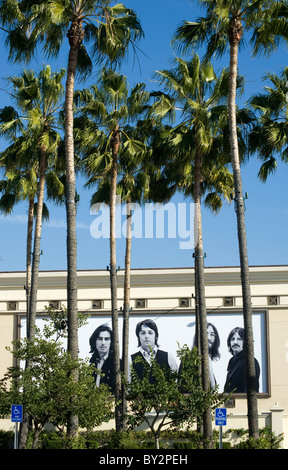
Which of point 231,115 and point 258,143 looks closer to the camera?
point 231,115

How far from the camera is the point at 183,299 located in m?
→ 42.5

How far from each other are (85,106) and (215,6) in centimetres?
827

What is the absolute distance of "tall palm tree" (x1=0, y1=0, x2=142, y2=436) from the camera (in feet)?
72.2

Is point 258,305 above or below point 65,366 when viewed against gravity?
Answer: above

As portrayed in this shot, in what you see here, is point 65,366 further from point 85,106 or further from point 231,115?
point 85,106

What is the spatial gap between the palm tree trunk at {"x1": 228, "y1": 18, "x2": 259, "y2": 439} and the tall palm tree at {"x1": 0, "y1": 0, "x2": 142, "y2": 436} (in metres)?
3.33

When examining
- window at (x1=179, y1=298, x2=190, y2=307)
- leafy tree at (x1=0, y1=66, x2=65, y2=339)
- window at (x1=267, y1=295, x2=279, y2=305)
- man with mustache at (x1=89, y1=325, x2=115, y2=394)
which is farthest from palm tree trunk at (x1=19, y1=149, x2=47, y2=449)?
window at (x1=267, y1=295, x2=279, y2=305)

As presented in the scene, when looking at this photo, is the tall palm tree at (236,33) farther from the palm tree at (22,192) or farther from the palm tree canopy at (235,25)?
the palm tree at (22,192)

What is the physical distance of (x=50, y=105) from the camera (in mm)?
30125

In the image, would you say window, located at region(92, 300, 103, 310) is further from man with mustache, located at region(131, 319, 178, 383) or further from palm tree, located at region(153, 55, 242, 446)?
palm tree, located at region(153, 55, 242, 446)

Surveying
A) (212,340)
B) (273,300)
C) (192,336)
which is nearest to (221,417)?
(212,340)

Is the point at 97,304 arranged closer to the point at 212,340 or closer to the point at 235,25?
Answer: the point at 212,340

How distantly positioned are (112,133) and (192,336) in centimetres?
1434
